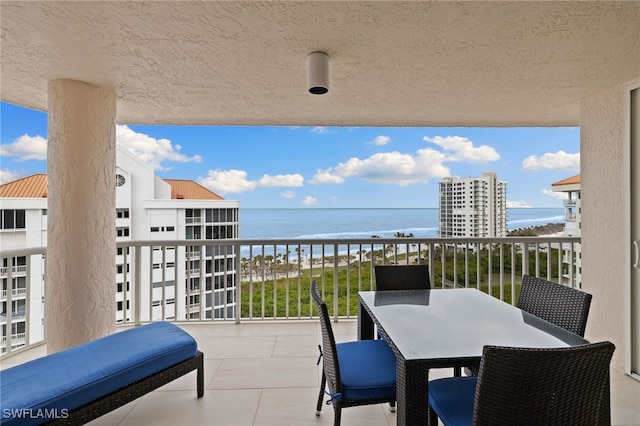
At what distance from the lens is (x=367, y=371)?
1.70 m

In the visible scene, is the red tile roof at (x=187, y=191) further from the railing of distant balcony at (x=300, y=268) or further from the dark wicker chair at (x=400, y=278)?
the dark wicker chair at (x=400, y=278)

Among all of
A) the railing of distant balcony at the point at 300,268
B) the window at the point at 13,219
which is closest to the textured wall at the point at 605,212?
the railing of distant balcony at the point at 300,268

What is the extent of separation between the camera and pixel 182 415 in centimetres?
210

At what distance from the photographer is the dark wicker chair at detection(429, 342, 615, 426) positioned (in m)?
1.04

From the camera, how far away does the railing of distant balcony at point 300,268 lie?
3771 mm

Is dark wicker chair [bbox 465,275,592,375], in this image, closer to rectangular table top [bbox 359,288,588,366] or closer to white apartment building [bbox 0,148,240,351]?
rectangular table top [bbox 359,288,588,366]

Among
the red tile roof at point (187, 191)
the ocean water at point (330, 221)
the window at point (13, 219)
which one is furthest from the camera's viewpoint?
the ocean water at point (330, 221)

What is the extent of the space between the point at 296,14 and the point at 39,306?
3.74m

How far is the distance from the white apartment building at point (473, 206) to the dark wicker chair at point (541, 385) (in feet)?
10.3

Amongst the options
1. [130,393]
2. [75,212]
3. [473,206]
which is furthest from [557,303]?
[75,212]

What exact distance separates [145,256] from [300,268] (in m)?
2.73

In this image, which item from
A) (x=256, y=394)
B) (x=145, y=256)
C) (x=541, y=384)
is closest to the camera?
(x=541, y=384)

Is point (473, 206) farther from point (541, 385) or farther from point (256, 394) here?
point (541, 385)

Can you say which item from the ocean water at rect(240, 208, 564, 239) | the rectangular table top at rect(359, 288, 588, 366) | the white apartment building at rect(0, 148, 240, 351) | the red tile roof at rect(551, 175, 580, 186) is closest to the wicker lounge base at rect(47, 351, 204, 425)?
the rectangular table top at rect(359, 288, 588, 366)
